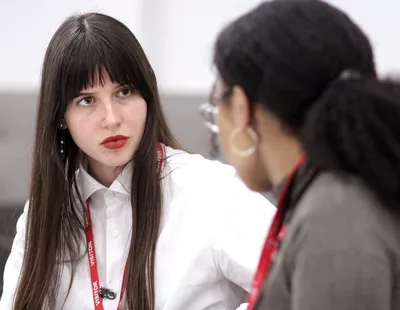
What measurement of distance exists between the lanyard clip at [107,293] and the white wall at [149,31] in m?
1.29

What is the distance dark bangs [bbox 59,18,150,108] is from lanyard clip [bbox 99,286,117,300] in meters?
0.42

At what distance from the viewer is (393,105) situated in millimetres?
785

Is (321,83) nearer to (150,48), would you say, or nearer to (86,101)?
(86,101)

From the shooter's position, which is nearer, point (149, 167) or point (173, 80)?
point (149, 167)

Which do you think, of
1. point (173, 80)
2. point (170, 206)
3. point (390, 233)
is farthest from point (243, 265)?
point (173, 80)

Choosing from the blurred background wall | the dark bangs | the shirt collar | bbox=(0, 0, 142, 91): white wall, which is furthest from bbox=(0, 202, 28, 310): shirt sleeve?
bbox=(0, 0, 142, 91): white wall

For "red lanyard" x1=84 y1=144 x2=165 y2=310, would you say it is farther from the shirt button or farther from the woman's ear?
the woman's ear

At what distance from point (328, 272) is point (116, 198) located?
37.8 inches

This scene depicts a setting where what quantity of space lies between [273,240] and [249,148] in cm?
12

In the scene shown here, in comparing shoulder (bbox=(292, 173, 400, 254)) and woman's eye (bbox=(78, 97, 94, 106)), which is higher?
shoulder (bbox=(292, 173, 400, 254))

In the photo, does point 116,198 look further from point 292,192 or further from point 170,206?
point 292,192

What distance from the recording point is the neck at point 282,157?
2.83ft

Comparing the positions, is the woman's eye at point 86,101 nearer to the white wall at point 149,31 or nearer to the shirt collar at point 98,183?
the shirt collar at point 98,183

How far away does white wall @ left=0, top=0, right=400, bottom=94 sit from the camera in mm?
2703
